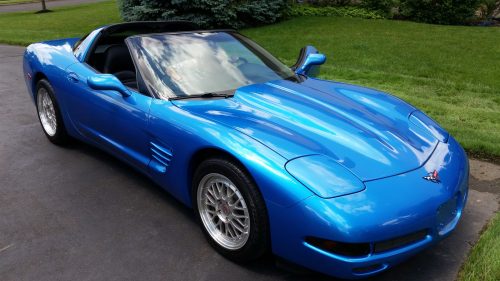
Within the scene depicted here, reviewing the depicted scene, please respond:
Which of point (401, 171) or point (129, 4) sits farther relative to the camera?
point (129, 4)

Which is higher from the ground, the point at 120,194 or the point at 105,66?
the point at 105,66

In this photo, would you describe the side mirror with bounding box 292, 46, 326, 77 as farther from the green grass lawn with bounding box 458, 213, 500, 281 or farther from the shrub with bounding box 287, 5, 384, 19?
the shrub with bounding box 287, 5, 384, 19

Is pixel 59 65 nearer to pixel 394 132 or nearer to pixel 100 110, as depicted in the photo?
pixel 100 110

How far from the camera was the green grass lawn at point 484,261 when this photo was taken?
2.59m

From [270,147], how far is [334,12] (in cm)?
1244

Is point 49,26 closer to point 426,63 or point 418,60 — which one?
point 418,60

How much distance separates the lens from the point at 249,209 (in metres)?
2.60

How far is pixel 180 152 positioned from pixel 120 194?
101 centimetres

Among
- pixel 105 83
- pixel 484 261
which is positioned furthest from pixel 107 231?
pixel 484 261

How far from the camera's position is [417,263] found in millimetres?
2811

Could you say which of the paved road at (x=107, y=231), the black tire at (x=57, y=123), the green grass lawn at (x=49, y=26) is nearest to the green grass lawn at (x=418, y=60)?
the green grass lawn at (x=49, y=26)

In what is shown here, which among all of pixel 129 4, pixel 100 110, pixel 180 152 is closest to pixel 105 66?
pixel 100 110

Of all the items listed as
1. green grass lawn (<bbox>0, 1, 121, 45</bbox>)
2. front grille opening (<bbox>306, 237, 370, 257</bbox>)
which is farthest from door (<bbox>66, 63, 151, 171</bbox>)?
green grass lawn (<bbox>0, 1, 121, 45</bbox>)

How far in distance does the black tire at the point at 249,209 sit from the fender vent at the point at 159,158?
16.1 inches
